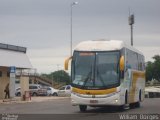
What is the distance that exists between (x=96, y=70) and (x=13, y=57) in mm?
28406

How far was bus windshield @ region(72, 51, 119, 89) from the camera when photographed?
26453 millimetres

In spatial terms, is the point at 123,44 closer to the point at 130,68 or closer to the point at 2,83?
the point at 130,68

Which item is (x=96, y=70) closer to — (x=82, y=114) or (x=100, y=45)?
(x=100, y=45)

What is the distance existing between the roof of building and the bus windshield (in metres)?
24.6

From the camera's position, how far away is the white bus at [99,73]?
26219 mm

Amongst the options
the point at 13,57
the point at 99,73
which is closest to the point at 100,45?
the point at 99,73

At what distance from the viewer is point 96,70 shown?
26.6 meters

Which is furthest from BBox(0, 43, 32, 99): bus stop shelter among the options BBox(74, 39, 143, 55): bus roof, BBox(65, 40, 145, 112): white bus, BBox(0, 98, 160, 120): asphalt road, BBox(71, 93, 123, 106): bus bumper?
BBox(71, 93, 123, 106): bus bumper

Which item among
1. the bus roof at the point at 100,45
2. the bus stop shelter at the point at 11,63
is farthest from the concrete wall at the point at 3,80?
the bus roof at the point at 100,45

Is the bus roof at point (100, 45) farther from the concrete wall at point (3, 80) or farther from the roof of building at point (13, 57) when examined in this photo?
the concrete wall at point (3, 80)

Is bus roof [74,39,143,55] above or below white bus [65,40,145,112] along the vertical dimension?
above

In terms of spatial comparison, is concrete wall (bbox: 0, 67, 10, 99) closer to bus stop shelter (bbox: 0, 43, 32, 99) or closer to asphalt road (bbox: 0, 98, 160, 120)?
bus stop shelter (bbox: 0, 43, 32, 99)

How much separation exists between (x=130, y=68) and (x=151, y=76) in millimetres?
115681

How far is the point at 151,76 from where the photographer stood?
144m
